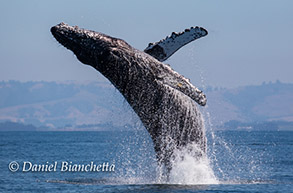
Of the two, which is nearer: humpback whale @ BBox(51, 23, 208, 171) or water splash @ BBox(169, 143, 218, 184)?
humpback whale @ BBox(51, 23, 208, 171)

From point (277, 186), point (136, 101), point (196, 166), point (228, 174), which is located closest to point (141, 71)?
point (136, 101)

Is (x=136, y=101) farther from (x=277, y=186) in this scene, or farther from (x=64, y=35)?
(x=277, y=186)

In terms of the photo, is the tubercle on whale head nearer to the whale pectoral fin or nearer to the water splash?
the whale pectoral fin

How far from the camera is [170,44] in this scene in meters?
16.2

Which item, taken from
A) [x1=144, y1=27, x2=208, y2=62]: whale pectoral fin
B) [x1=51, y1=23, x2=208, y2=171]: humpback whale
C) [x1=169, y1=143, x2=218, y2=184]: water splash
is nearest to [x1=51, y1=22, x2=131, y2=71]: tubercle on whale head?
[x1=51, y1=23, x2=208, y2=171]: humpback whale

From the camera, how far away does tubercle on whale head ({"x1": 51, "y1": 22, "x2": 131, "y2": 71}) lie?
15547 millimetres

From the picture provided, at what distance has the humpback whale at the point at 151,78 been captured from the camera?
15539mm

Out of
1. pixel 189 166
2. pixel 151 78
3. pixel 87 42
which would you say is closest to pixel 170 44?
pixel 151 78

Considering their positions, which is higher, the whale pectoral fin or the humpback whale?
the whale pectoral fin

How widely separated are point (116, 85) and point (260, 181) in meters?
6.36

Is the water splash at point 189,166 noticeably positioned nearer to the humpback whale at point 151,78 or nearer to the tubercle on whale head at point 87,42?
the humpback whale at point 151,78

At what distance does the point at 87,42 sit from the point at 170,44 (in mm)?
2160

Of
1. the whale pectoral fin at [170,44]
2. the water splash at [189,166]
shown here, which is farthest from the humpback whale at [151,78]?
the water splash at [189,166]

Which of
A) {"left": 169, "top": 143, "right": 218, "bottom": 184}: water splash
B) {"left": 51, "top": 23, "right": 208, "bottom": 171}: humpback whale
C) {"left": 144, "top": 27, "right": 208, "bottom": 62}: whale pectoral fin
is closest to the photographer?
{"left": 51, "top": 23, "right": 208, "bottom": 171}: humpback whale
